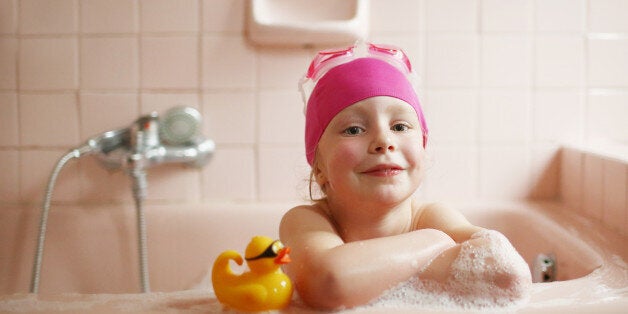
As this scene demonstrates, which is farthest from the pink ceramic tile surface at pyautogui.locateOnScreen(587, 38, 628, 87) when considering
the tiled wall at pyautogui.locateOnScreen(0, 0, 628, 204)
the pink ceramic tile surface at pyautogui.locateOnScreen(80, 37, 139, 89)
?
the pink ceramic tile surface at pyautogui.locateOnScreen(80, 37, 139, 89)

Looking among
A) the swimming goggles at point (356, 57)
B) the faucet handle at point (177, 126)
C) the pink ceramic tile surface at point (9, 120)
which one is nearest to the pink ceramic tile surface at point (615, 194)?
the swimming goggles at point (356, 57)

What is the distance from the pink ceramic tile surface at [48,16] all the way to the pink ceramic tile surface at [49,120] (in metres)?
0.17

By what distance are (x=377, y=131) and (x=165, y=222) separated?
33.4 inches

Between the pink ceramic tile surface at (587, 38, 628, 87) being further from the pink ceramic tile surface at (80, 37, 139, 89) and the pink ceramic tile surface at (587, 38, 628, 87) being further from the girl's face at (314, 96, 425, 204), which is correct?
the pink ceramic tile surface at (80, 37, 139, 89)

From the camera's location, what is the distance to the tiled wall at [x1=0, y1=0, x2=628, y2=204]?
1604 mm

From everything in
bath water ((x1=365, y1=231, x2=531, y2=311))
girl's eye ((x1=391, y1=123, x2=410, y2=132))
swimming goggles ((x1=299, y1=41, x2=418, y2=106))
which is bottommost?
bath water ((x1=365, y1=231, x2=531, y2=311))

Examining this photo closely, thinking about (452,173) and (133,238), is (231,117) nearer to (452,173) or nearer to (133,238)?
(133,238)

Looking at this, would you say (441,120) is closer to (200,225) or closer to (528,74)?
(528,74)

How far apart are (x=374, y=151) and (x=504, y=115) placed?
0.83 m

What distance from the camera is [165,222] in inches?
63.0

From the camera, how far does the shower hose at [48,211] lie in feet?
4.80

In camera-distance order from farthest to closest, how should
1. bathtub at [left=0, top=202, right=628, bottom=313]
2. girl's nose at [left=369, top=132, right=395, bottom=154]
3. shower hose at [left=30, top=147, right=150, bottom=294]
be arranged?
bathtub at [left=0, top=202, right=628, bottom=313] → shower hose at [left=30, top=147, right=150, bottom=294] → girl's nose at [left=369, top=132, right=395, bottom=154]

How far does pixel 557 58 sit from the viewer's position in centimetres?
162

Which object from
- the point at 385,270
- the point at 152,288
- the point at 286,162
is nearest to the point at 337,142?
the point at 385,270
